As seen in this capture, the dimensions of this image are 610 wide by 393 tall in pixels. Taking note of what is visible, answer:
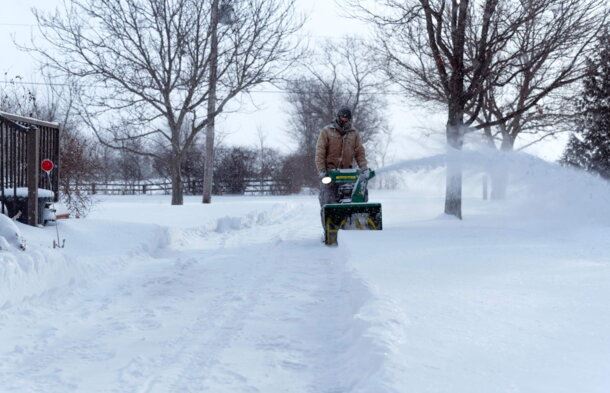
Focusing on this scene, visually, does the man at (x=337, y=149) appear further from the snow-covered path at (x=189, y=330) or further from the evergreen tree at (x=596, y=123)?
the evergreen tree at (x=596, y=123)

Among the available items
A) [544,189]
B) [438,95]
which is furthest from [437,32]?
[544,189]

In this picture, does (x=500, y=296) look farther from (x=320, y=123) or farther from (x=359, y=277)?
(x=320, y=123)

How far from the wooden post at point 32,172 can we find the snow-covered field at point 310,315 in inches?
14.2

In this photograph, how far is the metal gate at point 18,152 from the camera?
8.24 m

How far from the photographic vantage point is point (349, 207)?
9727mm

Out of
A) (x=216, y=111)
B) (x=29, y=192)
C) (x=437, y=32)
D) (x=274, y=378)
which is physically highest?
(x=437, y=32)

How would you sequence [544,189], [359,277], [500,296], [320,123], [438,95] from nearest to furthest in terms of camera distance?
1. [500,296]
2. [359,277]
3. [544,189]
4. [438,95]
5. [320,123]

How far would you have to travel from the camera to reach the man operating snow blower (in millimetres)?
9812

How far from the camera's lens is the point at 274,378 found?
12.2 feet

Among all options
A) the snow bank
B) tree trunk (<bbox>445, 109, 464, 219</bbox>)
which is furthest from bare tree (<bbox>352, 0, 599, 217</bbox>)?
the snow bank

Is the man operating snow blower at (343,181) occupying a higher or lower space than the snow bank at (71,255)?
higher

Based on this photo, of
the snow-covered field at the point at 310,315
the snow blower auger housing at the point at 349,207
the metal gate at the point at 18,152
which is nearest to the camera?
the snow-covered field at the point at 310,315

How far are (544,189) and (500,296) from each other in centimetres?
838

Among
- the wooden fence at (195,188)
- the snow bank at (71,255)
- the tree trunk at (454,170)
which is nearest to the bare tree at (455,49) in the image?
the tree trunk at (454,170)
